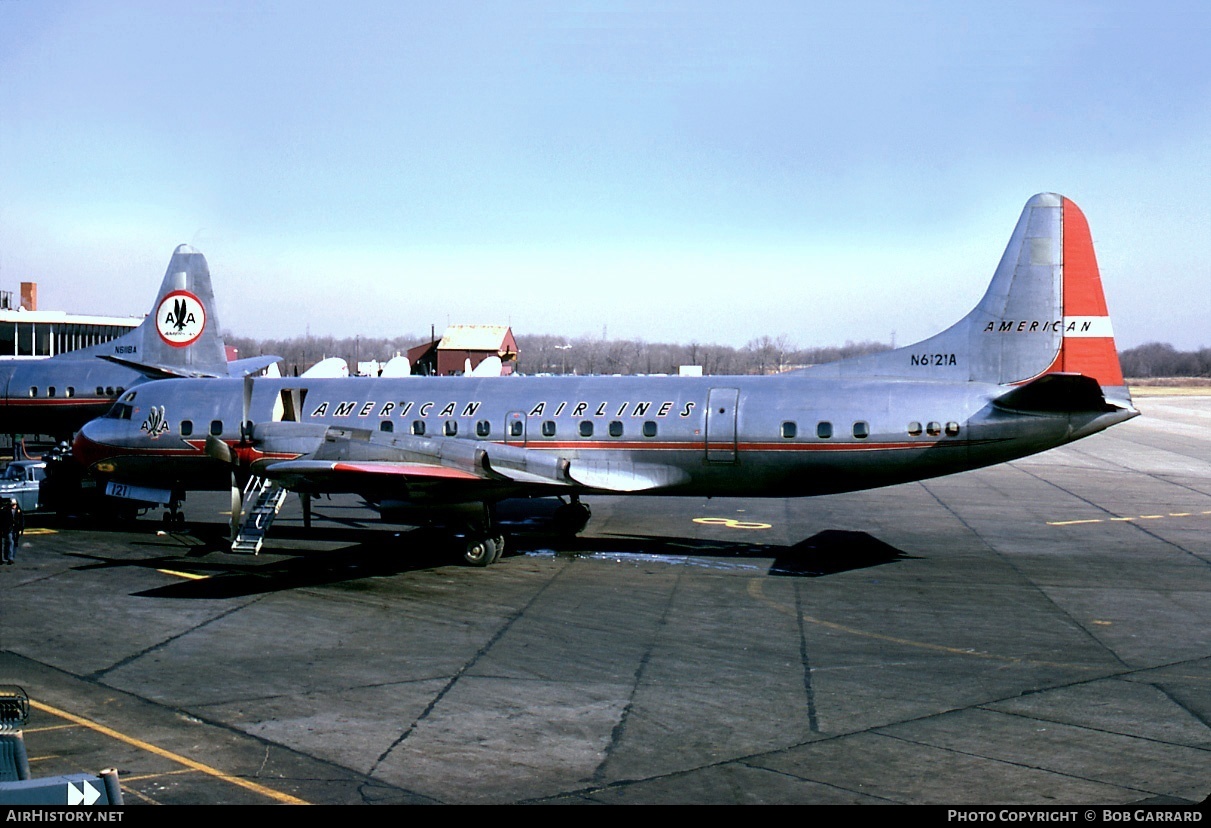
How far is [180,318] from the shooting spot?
131 feet

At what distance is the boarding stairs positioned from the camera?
21.1 meters

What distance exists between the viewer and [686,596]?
1902 cm

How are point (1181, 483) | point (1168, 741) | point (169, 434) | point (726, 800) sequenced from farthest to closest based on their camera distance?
point (1181, 483)
point (169, 434)
point (1168, 741)
point (726, 800)

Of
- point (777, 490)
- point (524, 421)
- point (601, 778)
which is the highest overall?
point (524, 421)

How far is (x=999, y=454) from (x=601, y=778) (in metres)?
14.7

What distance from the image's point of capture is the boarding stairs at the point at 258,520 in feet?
69.2

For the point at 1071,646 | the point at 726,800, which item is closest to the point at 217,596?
the point at 726,800

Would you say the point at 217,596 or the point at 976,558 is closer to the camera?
the point at 217,596

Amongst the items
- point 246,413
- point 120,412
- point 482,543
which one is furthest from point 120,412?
point 482,543

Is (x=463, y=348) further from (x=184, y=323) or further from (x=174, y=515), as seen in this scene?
(x=174, y=515)

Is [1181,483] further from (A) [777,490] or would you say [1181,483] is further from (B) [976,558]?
(A) [777,490]

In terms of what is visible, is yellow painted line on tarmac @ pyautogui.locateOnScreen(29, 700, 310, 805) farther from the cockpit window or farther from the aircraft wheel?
the cockpit window

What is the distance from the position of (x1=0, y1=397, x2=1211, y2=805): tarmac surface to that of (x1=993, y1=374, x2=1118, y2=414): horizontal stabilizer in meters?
3.68

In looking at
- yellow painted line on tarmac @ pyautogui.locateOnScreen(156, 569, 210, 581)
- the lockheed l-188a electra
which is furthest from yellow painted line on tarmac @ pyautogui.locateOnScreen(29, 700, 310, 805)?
the lockheed l-188a electra
